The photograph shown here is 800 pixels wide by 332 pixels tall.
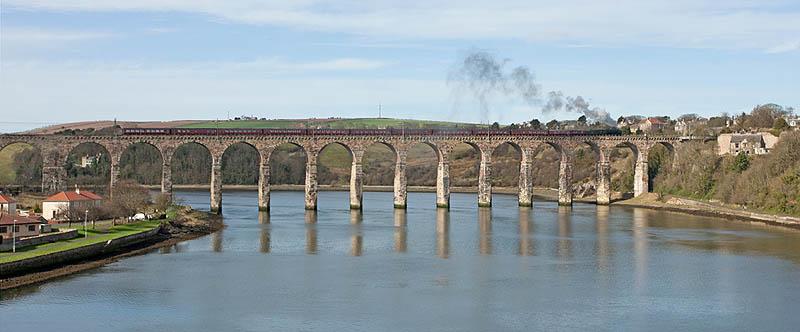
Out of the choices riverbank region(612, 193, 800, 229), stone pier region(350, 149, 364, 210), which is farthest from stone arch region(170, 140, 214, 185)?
riverbank region(612, 193, 800, 229)

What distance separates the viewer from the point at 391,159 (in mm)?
162625

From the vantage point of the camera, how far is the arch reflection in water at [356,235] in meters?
55.6

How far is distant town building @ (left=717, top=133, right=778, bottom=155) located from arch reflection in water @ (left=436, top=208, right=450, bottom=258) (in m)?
29.9

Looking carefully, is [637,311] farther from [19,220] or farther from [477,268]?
[19,220]

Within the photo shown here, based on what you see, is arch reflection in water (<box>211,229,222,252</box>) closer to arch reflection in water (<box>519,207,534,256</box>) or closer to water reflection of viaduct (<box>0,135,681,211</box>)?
water reflection of viaduct (<box>0,135,681,211</box>)

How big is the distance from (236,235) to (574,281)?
26.3 metres

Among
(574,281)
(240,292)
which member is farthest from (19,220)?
(574,281)

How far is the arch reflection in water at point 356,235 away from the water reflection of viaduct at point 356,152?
4176 millimetres

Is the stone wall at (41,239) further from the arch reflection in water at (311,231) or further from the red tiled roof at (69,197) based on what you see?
the arch reflection in water at (311,231)

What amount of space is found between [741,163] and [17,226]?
62718 millimetres

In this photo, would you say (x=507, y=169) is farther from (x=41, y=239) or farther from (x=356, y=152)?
(x=41, y=239)

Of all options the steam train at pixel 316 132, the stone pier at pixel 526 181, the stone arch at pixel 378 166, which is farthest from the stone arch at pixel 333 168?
the stone pier at pixel 526 181

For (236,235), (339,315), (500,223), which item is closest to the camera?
(339,315)

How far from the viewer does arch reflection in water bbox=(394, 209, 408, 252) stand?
190 ft
